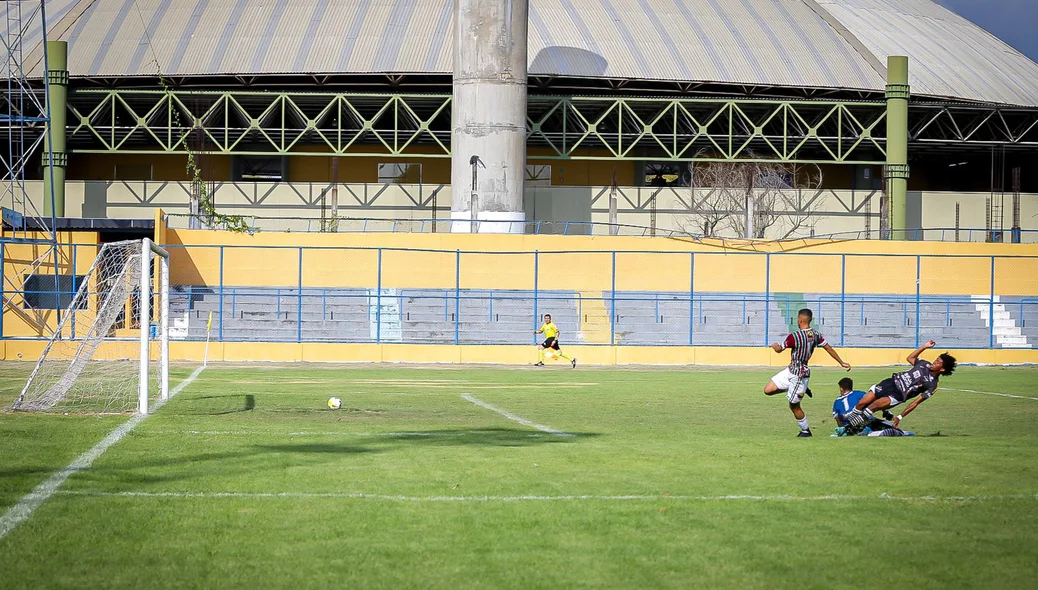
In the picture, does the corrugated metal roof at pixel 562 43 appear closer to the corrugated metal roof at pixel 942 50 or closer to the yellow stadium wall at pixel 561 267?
the corrugated metal roof at pixel 942 50

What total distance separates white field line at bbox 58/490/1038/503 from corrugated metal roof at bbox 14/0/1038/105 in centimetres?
4161

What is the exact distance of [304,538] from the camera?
7.26m

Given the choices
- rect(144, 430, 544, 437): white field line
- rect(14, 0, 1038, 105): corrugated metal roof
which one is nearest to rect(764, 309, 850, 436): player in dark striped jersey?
rect(144, 430, 544, 437): white field line

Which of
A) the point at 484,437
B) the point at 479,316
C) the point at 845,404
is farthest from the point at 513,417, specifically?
the point at 479,316

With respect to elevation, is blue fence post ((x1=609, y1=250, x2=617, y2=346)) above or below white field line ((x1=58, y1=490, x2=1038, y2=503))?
above

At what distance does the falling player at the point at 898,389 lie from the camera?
13859 mm

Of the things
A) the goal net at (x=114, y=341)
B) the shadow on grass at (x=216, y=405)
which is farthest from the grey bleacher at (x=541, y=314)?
the shadow on grass at (x=216, y=405)

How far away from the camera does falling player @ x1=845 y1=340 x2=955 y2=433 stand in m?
13.9

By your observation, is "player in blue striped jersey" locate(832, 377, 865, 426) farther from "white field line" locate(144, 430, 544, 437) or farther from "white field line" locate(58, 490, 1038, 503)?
"white field line" locate(58, 490, 1038, 503)

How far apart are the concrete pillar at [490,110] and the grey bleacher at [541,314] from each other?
22.0ft

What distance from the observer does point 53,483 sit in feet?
29.6

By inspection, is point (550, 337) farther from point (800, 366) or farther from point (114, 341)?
point (800, 366)

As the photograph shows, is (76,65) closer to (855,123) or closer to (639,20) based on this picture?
(639,20)

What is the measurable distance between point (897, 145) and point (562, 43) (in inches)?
624
